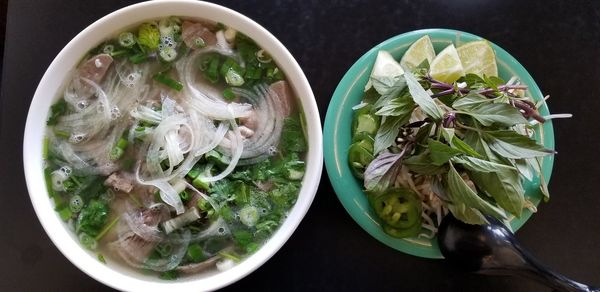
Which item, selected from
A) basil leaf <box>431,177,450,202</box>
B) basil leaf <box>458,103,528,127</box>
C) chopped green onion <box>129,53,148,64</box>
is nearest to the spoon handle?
basil leaf <box>431,177,450,202</box>

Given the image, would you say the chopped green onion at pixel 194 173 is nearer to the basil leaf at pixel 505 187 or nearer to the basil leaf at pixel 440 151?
the basil leaf at pixel 440 151

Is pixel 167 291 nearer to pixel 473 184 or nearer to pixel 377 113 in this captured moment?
pixel 377 113

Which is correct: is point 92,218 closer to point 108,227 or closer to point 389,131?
point 108,227

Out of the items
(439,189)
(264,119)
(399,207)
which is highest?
(264,119)

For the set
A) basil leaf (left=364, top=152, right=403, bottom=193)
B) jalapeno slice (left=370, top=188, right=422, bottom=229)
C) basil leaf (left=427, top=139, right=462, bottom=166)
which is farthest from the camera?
jalapeno slice (left=370, top=188, right=422, bottom=229)

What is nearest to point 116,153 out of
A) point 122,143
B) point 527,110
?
point 122,143

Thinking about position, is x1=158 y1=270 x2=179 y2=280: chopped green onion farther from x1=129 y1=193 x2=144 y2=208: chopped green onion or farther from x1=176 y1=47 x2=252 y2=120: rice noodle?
x1=176 y1=47 x2=252 y2=120: rice noodle

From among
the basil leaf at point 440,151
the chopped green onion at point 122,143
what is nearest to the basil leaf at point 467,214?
the basil leaf at point 440,151
